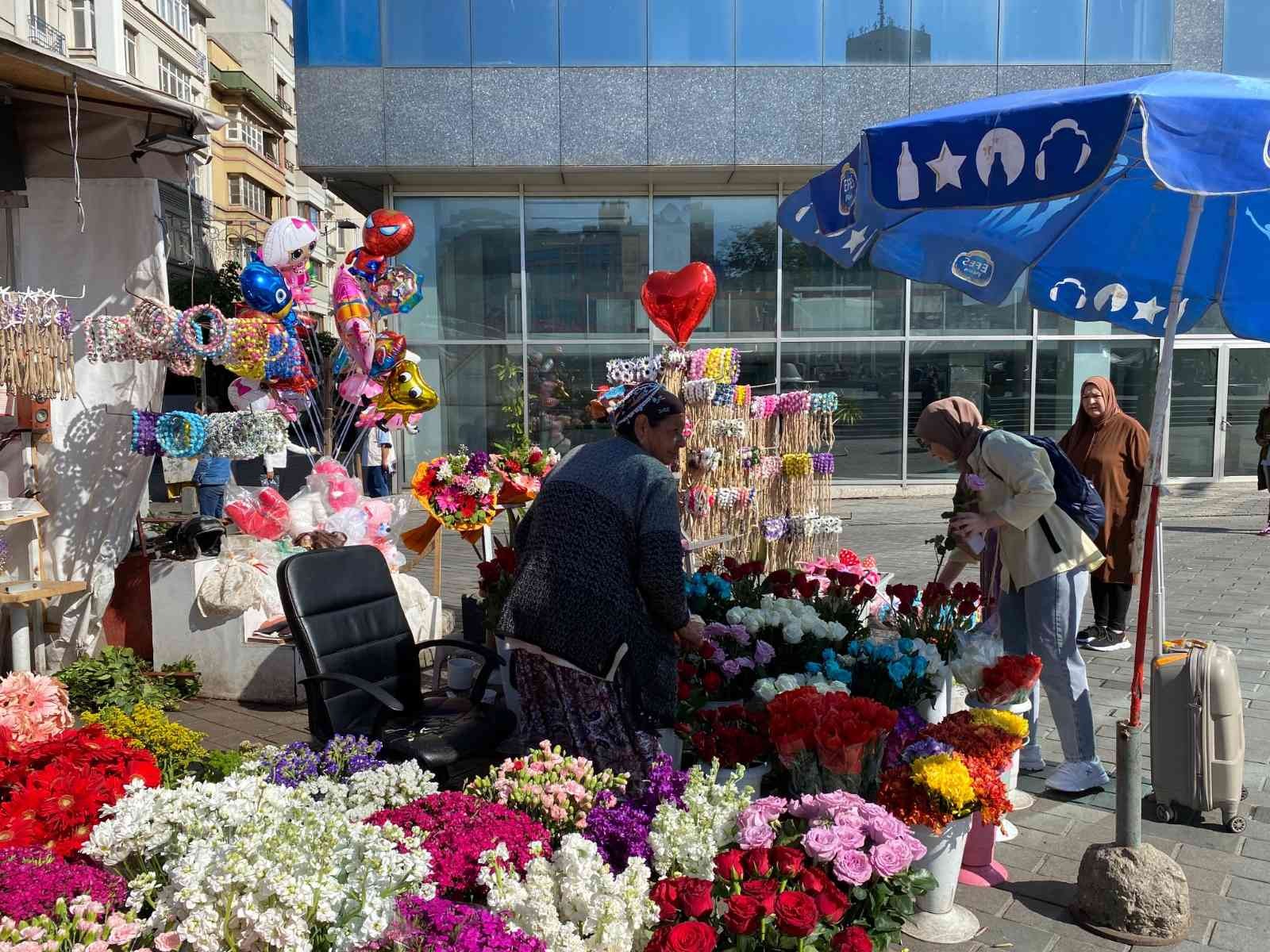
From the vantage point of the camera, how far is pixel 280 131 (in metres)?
44.8

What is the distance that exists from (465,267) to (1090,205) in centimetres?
1046

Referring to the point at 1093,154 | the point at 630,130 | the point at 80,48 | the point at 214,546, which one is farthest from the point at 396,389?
the point at 80,48

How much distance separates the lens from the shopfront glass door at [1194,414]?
14242 millimetres

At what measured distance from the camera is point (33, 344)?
4.47 meters

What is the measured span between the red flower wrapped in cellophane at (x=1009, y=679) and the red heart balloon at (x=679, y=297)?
134 inches

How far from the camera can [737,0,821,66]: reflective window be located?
12.5 meters

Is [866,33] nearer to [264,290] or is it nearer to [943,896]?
[264,290]

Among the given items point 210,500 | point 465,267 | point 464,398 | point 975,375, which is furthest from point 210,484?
point 975,375

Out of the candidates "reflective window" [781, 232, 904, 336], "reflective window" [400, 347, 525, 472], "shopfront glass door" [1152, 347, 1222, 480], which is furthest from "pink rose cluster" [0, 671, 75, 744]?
A: "shopfront glass door" [1152, 347, 1222, 480]

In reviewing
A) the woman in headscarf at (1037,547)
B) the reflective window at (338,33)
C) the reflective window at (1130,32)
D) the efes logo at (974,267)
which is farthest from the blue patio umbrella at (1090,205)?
the reflective window at (1130,32)

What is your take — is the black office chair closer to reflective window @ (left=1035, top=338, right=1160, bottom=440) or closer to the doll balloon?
the doll balloon

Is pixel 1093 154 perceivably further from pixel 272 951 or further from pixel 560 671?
pixel 272 951

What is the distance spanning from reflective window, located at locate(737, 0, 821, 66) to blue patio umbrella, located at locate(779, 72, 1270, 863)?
9.26 metres

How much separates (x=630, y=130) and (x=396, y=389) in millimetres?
7712
